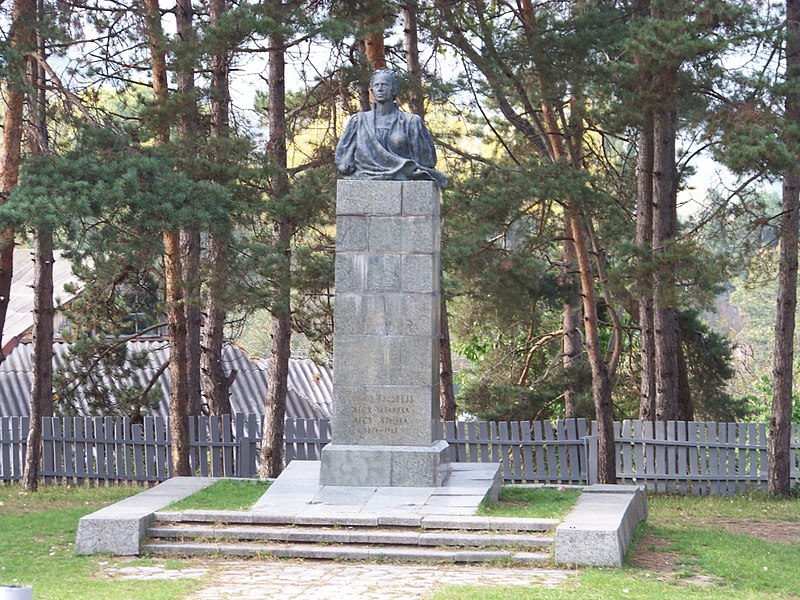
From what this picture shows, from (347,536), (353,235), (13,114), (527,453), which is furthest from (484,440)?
(347,536)

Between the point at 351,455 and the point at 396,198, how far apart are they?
2398mm

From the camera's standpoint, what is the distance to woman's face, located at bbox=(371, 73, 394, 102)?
11.8 metres

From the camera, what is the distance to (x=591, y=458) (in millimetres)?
17688

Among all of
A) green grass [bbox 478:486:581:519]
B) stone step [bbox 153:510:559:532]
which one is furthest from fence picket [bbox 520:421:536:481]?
stone step [bbox 153:510:559:532]

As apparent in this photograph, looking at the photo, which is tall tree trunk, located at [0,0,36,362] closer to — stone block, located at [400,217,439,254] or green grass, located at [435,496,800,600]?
stone block, located at [400,217,439,254]

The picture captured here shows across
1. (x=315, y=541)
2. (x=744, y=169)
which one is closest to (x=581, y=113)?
(x=744, y=169)

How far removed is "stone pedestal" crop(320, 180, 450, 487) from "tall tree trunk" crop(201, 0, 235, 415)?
9.58 feet

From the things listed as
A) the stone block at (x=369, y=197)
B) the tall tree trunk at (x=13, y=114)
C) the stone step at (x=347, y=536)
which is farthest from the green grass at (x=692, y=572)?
the tall tree trunk at (x=13, y=114)

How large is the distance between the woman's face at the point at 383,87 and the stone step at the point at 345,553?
14.4 ft

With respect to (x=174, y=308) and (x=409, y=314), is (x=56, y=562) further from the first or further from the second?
(x=174, y=308)

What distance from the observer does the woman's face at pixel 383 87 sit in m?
11.8

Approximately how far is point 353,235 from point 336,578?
363 centimetres

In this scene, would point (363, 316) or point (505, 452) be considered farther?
point (505, 452)

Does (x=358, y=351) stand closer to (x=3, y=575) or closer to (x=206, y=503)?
(x=206, y=503)
